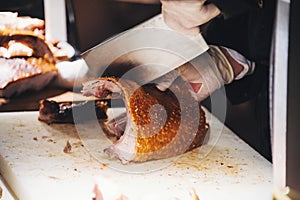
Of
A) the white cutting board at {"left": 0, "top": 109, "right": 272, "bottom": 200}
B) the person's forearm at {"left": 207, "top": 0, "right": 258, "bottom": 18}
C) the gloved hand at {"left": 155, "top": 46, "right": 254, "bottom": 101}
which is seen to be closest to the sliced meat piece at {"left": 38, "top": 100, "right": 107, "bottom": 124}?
the white cutting board at {"left": 0, "top": 109, "right": 272, "bottom": 200}

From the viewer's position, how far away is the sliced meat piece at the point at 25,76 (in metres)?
1.16

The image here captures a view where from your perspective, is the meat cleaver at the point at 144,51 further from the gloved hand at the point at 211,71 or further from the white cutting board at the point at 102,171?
the white cutting board at the point at 102,171

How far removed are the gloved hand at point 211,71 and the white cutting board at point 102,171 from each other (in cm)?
10

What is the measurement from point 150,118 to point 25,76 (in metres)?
0.27

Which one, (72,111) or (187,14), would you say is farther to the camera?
(72,111)

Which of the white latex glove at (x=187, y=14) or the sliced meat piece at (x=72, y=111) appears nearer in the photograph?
the white latex glove at (x=187, y=14)

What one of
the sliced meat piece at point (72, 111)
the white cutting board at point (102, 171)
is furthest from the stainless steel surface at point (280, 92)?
the sliced meat piece at point (72, 111)

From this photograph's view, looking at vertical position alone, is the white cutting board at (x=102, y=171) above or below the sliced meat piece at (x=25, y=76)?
below

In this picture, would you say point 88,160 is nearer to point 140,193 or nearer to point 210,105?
point 140,193

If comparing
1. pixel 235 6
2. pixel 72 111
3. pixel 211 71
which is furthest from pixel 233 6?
pixel 72 111

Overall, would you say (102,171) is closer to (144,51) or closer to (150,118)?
(150,118)

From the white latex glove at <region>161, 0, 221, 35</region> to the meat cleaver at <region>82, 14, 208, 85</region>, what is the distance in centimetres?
1

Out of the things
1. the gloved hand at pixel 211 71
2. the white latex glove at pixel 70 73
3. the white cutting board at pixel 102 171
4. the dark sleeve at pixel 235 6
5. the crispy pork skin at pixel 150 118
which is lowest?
the white cutting board at pixel 102 171

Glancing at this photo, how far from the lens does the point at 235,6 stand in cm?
115
